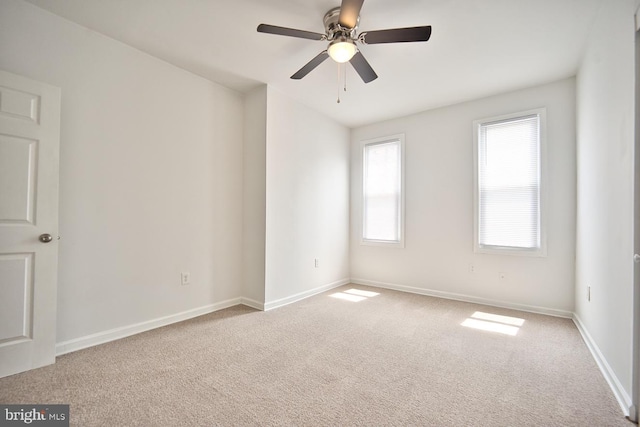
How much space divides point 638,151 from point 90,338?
13.7 feet

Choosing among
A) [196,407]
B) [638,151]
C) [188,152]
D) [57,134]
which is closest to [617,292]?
[638,151]

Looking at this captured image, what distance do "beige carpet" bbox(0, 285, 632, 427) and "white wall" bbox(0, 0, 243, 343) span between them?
451mm

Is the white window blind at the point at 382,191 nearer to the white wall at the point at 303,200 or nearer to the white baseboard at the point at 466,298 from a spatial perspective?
the white wall at the point at 303,200

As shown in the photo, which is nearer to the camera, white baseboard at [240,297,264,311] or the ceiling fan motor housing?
the ceiling fan motor housing

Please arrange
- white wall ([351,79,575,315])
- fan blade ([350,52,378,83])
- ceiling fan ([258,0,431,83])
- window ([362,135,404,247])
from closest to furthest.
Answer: ceiling fan ([258,0,431,83]), fan blade ([350,52,378,83]), white wall ([351,79,575,315]), window ([362,135,404,247])

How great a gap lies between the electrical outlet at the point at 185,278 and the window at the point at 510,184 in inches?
144

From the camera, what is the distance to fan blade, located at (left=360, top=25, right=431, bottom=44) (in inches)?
77.1

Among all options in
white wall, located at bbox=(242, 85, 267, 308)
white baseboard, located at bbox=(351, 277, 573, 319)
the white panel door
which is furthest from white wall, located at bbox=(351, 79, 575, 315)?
the white panel door

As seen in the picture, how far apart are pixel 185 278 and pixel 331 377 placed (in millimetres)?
2011

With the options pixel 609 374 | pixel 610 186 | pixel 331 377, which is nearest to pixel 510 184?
pixel 610 186

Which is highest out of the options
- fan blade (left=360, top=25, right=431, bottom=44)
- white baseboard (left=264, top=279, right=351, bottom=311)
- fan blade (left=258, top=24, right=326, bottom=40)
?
fan blade (left=258, top=24, right=326, bottom=40)

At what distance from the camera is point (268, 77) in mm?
3375

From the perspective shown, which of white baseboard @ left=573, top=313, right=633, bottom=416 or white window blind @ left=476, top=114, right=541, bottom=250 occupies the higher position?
white window blind @ left=476, top=114, right=541, bottom=250

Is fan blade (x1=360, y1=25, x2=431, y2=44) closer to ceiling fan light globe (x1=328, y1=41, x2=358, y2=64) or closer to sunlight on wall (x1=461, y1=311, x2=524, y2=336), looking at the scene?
ceiling fan light globe (x1=328, y1=41, x2=358, y2=64)
